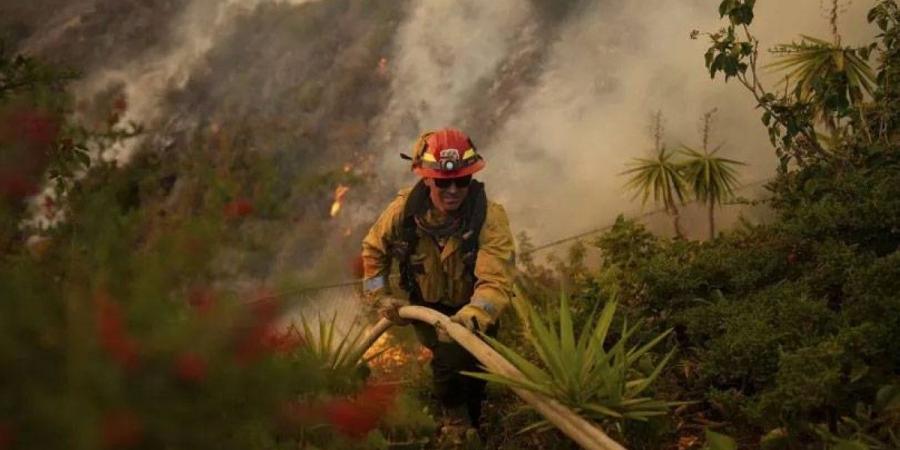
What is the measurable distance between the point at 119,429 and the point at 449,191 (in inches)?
134

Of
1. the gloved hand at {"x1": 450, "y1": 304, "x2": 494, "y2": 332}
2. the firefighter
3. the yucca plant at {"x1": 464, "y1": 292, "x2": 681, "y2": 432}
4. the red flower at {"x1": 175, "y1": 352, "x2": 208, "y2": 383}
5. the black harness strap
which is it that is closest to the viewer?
the red flower at {"x1": 175, "y1": 352, "x2": 208, "y2": 383}

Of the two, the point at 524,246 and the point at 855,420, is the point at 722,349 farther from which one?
the point at 524,246

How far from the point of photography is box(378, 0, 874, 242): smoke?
10.8 m

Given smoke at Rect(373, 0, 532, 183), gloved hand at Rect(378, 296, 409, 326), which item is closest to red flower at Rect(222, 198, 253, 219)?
gloved hand at Rect(378, 296, 409, 326)

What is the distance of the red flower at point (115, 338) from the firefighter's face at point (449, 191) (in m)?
3.28

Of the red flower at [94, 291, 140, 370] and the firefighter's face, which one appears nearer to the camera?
the red flower at [94, 291, 140, 370]

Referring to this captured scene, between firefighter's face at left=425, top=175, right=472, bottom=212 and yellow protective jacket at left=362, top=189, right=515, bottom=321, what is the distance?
0.36 ft

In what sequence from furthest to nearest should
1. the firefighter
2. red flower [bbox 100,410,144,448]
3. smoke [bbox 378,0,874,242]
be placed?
smoke [bbox 378,0,874,242] → the firefighter → red flower [bbox 100,410,144,448]

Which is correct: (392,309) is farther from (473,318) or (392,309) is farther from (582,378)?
(582,378)

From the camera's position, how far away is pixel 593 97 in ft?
40.9

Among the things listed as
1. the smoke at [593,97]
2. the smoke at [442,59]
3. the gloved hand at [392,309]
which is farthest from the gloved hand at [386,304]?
the smoke at [442,59]

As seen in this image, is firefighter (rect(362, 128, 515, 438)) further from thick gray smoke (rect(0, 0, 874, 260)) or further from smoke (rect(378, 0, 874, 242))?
smoke (rect(378, 0, 874, 242))

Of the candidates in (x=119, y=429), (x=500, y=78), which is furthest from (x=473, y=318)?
(x=500, y=78)

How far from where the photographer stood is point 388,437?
4016 millimetres
